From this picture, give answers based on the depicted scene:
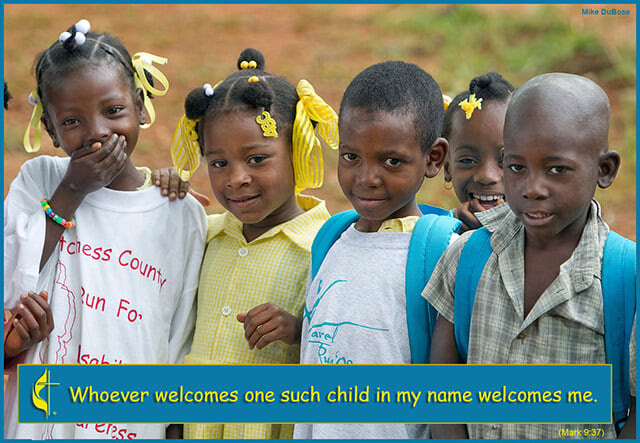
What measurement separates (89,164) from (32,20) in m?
9.37

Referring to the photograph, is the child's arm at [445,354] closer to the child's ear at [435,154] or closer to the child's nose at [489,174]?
the child's ear at [435,154]

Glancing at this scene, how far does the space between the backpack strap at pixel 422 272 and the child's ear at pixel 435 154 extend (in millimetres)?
164

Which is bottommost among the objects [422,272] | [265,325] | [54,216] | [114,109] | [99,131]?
[265,325]

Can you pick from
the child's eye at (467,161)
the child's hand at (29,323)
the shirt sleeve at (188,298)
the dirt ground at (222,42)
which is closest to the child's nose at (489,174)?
the child's eye at (467,161)

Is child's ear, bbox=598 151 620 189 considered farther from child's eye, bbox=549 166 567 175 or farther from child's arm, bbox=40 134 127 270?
child's arm, bbox=40 134 127 270

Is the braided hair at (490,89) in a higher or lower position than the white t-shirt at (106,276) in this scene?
higher

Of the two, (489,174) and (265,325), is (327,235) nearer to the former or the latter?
(265,325)

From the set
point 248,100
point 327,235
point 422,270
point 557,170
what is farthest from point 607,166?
point 248,100

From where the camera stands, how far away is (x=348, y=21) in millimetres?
11266

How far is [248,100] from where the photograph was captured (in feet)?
8.66

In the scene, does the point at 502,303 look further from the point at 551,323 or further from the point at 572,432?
the point at 572,432

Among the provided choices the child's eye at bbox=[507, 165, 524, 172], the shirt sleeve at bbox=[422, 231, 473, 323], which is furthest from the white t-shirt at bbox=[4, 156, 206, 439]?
the child's eye at bbox=[507, 165, 524, 172]

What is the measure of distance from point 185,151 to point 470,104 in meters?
1.06

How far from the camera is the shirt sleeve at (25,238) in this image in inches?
102
